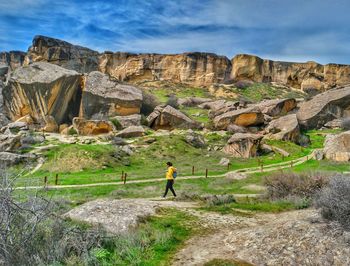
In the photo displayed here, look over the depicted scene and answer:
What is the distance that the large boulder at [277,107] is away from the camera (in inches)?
2544

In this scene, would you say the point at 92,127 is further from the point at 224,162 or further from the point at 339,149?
the point at 339,149

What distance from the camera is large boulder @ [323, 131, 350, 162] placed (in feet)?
115

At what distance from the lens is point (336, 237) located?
37.4ft

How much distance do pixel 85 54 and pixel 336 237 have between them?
118786mm

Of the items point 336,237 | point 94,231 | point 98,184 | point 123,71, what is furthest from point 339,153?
point 123,71

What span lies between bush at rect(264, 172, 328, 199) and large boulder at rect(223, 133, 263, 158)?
77.1 feet

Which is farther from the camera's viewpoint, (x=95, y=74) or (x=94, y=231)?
(x=95, y=74)

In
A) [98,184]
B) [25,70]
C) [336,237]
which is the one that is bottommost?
[98,184]

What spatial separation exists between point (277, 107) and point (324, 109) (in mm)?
7145

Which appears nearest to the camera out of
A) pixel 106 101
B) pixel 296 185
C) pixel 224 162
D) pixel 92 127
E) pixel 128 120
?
pixel 296 185

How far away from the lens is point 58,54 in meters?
115

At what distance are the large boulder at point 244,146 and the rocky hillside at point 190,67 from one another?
242ft

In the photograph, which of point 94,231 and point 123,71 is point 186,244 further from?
point 123,71

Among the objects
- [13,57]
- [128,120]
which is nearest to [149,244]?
[128,120]
